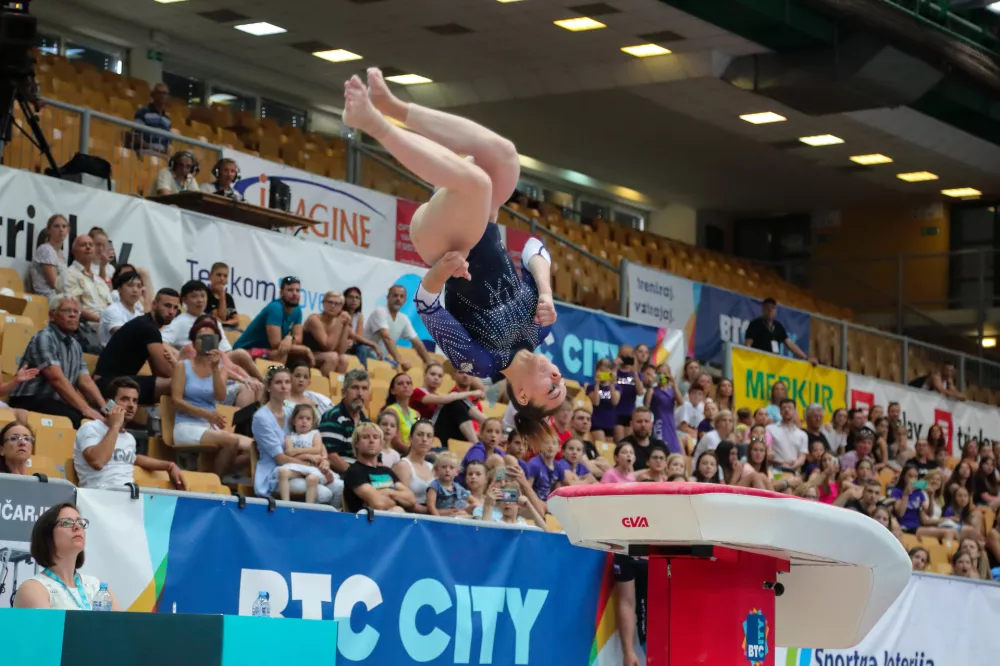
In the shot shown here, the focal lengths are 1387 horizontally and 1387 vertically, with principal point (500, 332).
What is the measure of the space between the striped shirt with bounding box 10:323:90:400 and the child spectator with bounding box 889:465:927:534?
823cm

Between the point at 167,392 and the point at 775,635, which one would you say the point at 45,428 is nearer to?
the point at 167,392

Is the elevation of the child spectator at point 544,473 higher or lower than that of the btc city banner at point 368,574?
higher

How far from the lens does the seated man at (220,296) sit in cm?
1090

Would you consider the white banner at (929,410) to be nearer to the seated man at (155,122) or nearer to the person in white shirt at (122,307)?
the seated man at (155,122)

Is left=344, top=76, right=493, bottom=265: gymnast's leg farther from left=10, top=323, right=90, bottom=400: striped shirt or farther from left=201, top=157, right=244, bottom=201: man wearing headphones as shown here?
left=201, top=157, right=244, bottom=201: man wearing headphones

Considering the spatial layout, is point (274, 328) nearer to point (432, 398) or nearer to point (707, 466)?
point (432, 398)

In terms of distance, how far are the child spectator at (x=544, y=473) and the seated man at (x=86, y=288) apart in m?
3.24

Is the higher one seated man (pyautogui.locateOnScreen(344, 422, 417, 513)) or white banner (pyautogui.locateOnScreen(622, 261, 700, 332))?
white banner (pyautogui.locateOnScreen(622, 261, 700, 332))

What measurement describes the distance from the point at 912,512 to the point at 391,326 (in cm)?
562

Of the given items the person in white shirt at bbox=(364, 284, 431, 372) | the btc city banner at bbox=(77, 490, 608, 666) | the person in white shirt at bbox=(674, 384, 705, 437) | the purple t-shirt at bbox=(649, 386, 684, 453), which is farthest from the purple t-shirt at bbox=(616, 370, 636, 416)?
the btc city banner at bbox=(77, 490, 608, 666)

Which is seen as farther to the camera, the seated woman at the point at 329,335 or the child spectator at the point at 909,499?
the child spectator at the point at 909,499

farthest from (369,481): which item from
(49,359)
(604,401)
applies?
(604,401)

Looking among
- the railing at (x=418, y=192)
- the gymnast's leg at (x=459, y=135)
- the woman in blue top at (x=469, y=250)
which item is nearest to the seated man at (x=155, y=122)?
the railing at (x=418, y=192)

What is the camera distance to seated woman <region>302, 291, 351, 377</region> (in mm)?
10992
